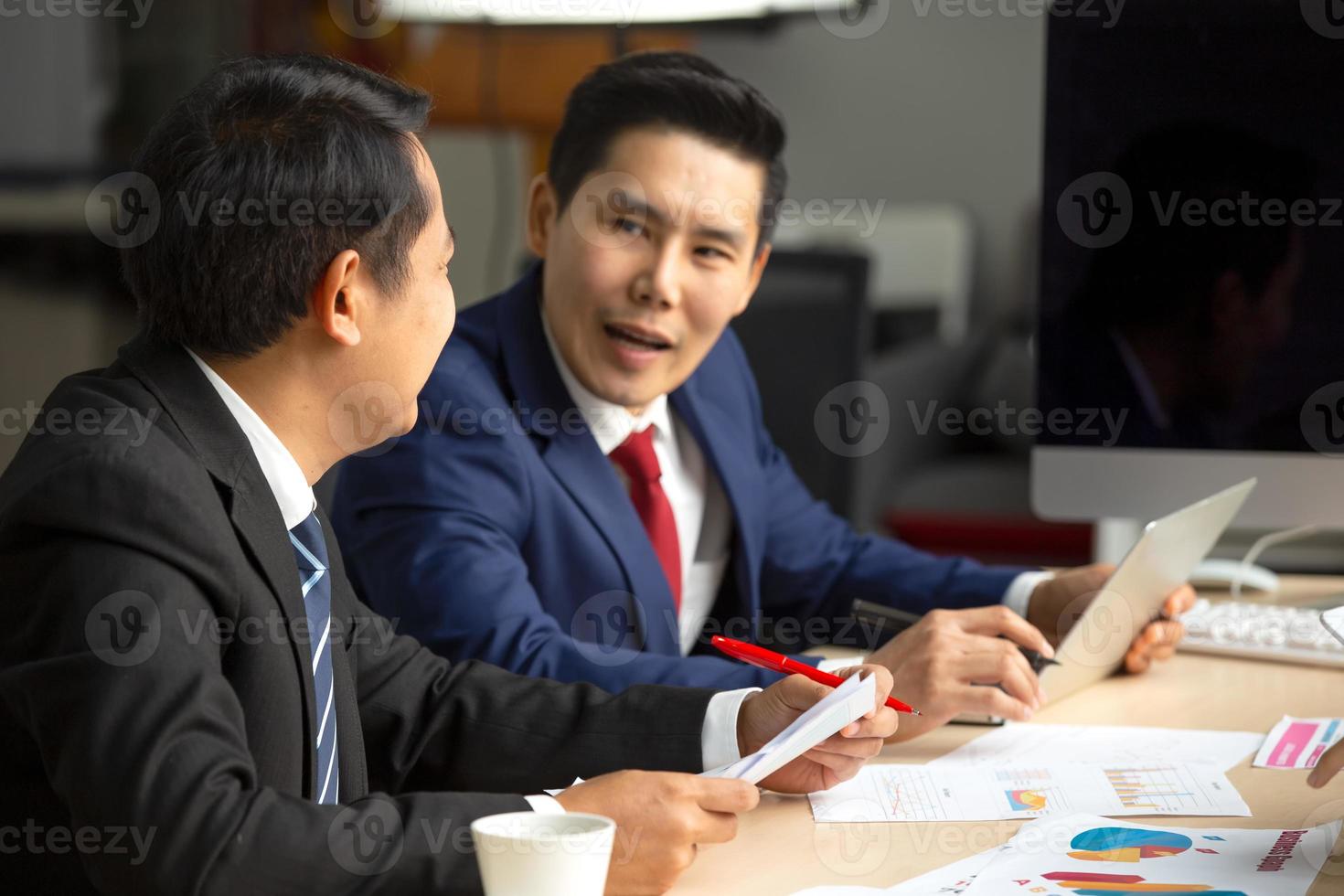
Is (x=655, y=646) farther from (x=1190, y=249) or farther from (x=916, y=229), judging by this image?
(x=916, y=229)

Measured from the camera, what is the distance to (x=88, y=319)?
3.93m

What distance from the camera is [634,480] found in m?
1.55

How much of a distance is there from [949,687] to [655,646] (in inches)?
14.9

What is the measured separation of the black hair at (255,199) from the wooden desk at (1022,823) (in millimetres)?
463

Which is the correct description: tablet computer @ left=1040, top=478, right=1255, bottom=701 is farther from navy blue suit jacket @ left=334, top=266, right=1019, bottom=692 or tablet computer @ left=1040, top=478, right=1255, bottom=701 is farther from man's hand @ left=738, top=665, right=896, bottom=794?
man's hand @ left=738, top=665, right=896, bottom=794

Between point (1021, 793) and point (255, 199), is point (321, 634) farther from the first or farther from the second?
point (1021, 793)

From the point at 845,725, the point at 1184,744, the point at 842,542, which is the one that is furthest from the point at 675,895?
the point at 842,542

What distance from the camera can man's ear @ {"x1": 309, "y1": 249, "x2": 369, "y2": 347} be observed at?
957 millimetres

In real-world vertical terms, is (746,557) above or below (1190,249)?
below

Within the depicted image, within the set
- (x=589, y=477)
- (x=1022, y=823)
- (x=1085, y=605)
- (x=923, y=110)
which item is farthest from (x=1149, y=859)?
(x=923, y=110)

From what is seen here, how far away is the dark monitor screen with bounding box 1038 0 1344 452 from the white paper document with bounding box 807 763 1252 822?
1.81 ft

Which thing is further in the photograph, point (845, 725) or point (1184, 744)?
point (1184, 744)

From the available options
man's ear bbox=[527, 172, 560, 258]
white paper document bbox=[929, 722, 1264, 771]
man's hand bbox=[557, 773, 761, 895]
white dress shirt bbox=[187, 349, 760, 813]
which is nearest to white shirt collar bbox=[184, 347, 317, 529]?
white dress shirt bbox=[187, 349, 760, 813]

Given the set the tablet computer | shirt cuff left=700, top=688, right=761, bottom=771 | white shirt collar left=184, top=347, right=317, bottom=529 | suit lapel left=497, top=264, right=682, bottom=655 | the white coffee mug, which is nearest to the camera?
the white coffee mug
